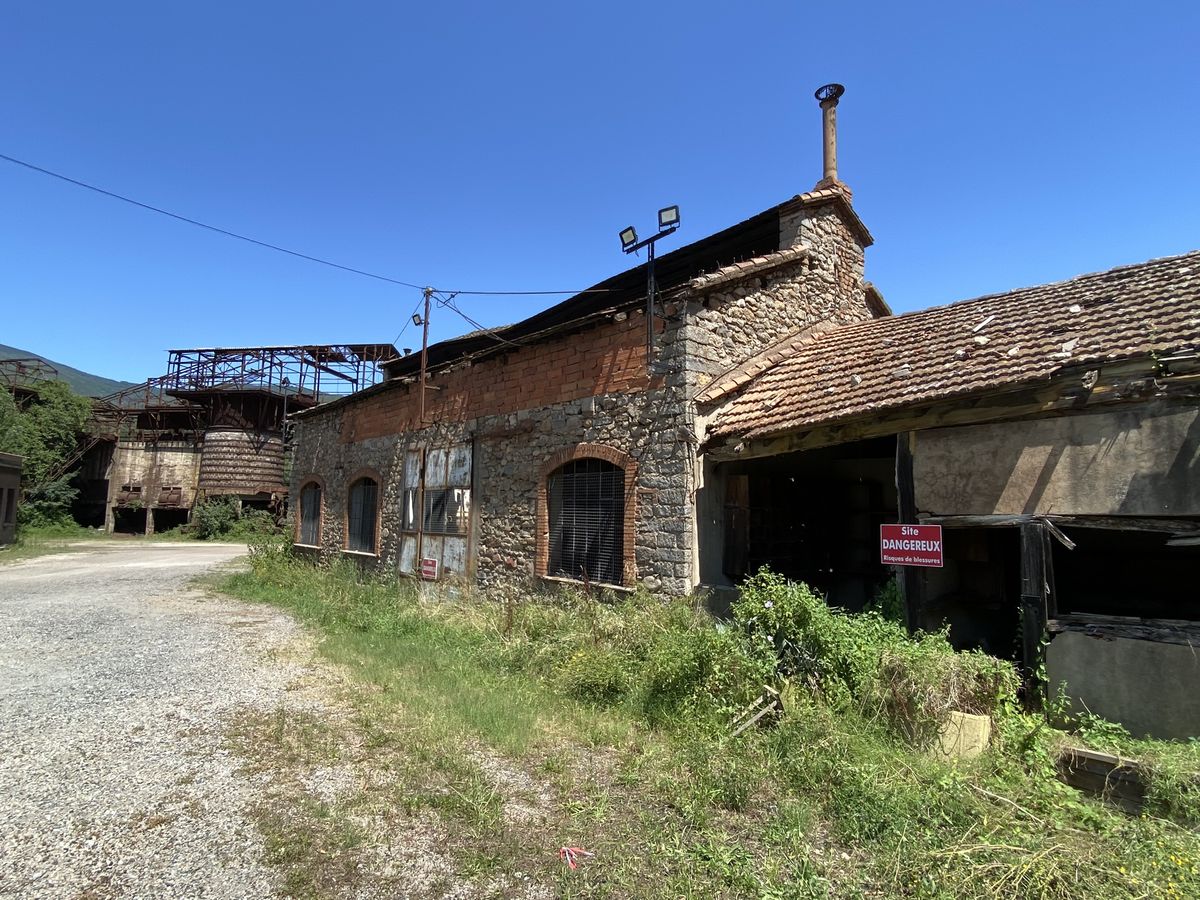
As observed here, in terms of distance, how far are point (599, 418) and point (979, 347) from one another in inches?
187

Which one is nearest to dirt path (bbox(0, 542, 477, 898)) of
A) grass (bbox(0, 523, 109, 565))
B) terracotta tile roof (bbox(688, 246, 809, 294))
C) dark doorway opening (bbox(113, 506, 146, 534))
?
terracotta tile roof (bbox(688, 246, 809, 294))

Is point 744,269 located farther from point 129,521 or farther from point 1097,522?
point 129,521

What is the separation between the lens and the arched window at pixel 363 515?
14.4m

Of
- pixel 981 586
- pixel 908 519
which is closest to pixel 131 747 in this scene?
pixel 908 519

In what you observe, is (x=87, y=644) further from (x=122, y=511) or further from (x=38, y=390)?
(x=38, y=390)

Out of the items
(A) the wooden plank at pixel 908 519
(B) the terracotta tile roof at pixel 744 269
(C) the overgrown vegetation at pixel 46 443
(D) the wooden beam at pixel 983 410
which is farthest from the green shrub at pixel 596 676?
(C) the overgrown vegetation at pixel 46 443

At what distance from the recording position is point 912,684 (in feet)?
15.8

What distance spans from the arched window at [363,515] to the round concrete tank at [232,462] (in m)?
19.6

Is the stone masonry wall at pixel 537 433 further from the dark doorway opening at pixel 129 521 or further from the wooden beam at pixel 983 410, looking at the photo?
the dark doorway opening at pixel 129 521

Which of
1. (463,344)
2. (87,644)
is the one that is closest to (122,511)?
(463,344)

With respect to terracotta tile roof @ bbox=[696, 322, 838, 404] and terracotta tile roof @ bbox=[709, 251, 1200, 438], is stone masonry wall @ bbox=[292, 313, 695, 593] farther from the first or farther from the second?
terracotta tile roof @ bbox=[709, 251, 1200, 438]

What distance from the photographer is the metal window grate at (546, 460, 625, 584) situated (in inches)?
344

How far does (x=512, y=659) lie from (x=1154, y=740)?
19.5 ft

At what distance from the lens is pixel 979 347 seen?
6914 millimetres
